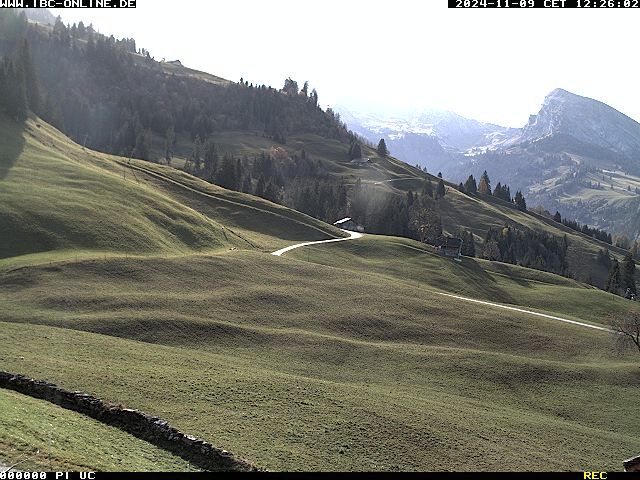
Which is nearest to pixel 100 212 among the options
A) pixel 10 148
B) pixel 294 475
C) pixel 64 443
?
pixel 10 148

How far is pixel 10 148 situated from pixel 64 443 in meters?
103

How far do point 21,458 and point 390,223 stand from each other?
17147cm

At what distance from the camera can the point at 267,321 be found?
63594 millimetres

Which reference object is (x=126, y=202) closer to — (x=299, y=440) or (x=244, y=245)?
(x=244, y=245)

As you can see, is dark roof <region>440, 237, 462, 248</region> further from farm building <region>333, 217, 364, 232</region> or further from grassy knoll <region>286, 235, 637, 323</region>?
farm building <region>333, 217, 364, 232</region>

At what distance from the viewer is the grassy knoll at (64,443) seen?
2077 cm

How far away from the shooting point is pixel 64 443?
915 inches

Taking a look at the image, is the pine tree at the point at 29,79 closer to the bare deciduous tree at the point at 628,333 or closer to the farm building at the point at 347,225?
the farm building at the point at 347,225

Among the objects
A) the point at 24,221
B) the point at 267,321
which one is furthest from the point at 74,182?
the point at 267,321

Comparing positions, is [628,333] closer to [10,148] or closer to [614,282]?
[614,282]

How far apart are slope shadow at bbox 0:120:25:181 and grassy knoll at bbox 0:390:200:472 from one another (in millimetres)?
77751

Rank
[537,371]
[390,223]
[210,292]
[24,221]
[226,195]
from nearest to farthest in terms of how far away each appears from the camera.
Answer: [537,371]
[210,292]
[24,221]
[226,195]
[390,223]

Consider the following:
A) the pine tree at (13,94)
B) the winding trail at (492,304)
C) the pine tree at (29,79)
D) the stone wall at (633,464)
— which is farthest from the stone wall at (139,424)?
the pine tree at (29,79)

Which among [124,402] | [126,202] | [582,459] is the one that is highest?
[126,202]
